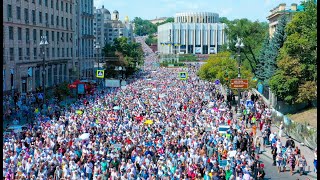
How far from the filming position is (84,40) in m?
86.9

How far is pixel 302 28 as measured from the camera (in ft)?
140

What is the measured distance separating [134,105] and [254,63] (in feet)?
131

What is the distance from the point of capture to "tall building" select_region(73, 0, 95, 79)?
82.5m

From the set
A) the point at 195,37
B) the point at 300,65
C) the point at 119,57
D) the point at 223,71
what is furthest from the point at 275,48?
the point at 195,37

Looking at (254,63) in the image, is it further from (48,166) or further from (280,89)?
(48,166)

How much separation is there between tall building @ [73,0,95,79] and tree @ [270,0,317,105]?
4282 cm

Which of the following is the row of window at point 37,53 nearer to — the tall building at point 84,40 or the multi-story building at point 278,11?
the tall building at point 84,40

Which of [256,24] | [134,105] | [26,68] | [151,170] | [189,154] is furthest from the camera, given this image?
[256,24]

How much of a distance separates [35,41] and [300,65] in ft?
108

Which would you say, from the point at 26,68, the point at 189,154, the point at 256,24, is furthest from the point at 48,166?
the point at 256,24

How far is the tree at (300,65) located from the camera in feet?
135

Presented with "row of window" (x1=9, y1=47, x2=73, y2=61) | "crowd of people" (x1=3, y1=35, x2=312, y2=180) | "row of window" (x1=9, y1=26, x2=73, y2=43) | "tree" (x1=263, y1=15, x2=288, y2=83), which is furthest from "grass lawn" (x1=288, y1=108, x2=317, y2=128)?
"row of window" (x1=9, y1=26, x2=73, y2=43)

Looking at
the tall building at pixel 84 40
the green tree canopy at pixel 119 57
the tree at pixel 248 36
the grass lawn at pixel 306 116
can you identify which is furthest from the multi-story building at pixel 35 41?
the grass lawn at pixel 306 116

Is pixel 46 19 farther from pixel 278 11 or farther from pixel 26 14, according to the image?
pixel 278 11
